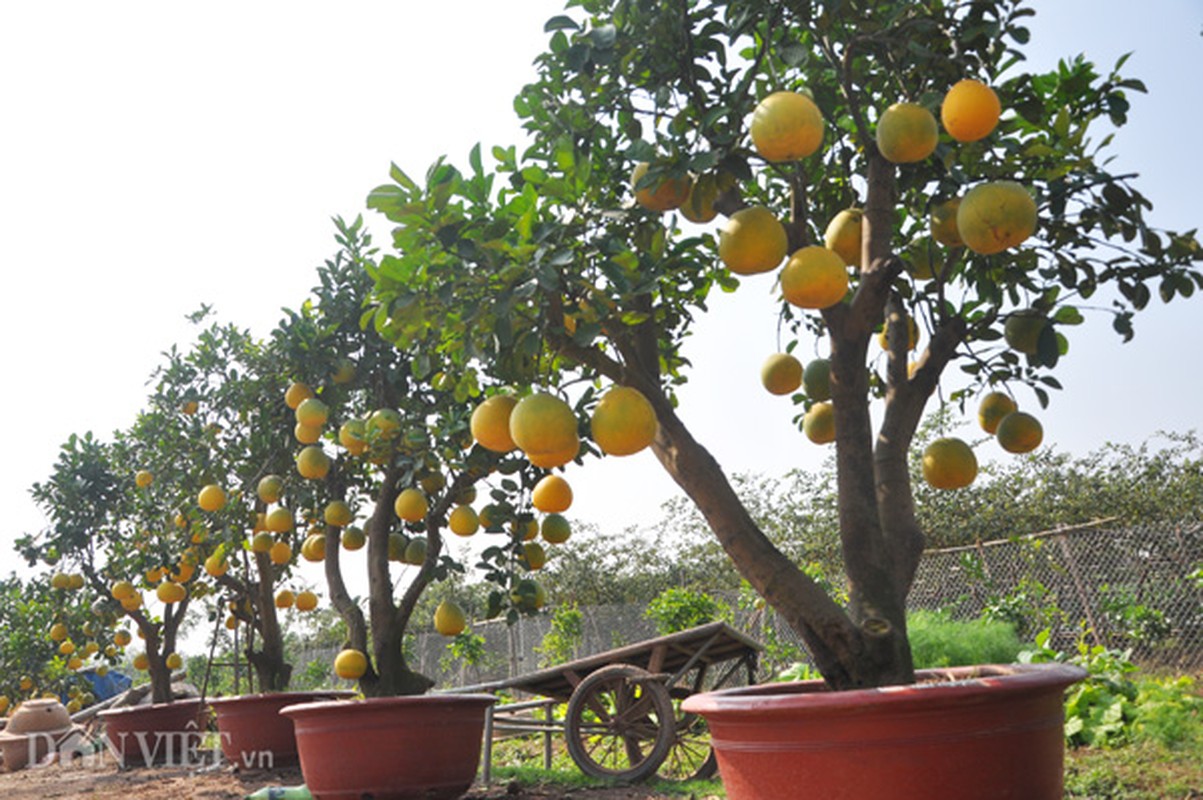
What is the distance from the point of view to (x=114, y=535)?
9.12m

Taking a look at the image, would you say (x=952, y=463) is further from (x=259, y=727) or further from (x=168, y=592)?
(x=168, y=592)

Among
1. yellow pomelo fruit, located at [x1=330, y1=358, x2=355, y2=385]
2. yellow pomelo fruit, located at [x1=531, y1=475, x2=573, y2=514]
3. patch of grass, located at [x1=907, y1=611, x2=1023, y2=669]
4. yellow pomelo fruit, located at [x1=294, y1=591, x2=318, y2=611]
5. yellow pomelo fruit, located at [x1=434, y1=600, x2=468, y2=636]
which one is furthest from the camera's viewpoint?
yellow pomelo fruit, located at [x1=294, y1=591, x2=318, y2=611]

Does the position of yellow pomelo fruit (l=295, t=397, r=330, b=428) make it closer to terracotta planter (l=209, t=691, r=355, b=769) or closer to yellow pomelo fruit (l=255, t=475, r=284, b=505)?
yellow pomelo fruit (l=255, t=475, r=284, b=505)

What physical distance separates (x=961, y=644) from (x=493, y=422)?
623 centimetres

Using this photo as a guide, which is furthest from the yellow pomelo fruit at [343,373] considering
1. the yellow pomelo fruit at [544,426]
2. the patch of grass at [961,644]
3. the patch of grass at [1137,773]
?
the patch of grass at [961,644]

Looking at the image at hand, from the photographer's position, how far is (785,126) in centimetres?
199

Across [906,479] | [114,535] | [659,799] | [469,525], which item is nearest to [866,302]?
[906,479]

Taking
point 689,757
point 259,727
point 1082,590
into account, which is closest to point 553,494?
point 689,757

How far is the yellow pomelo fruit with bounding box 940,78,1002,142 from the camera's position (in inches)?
81.0

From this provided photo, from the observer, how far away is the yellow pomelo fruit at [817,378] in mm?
2887

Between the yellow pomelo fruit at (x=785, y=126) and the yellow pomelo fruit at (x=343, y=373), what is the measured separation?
357 centimetres

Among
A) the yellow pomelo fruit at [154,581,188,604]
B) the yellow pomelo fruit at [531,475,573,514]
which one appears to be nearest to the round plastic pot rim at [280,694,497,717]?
the yellow pomelo fruit at [531,475,573,514]

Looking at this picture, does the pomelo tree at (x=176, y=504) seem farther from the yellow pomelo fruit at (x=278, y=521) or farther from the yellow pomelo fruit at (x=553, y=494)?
the yellow pomelo fruit at (x=553, y=494)

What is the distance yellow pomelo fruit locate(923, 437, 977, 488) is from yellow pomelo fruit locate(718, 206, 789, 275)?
0.72 meters
